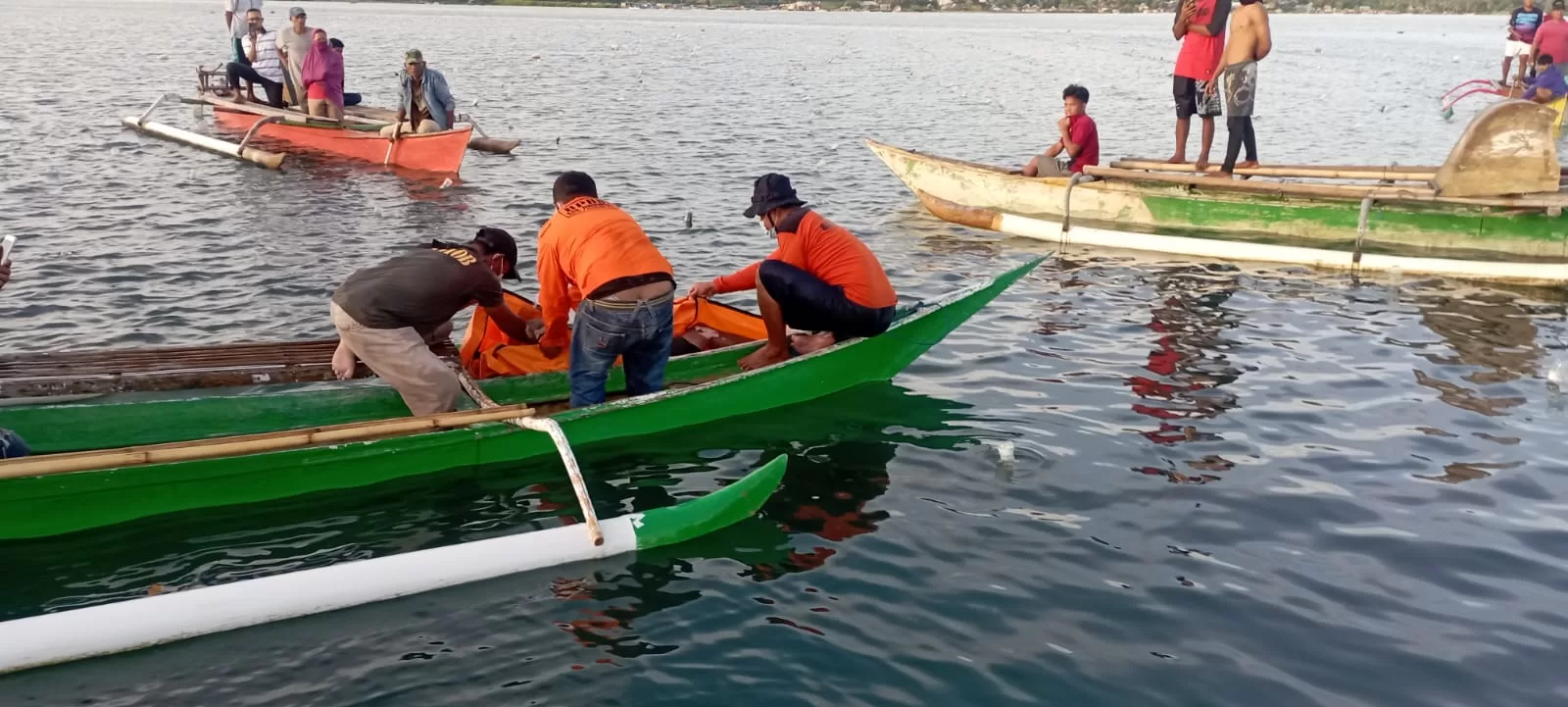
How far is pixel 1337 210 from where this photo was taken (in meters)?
14.2

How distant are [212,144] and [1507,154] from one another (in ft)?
66.4

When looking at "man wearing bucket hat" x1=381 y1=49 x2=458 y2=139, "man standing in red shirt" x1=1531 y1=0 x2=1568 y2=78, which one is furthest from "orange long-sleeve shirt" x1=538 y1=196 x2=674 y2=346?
"man standing in red shirt" x1=1531 y1=0 x2=1568 y2=78

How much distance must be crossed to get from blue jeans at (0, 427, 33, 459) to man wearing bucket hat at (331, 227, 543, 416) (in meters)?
1.91

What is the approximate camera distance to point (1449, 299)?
1254 cm

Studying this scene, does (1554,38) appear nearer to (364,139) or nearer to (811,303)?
(811,303)

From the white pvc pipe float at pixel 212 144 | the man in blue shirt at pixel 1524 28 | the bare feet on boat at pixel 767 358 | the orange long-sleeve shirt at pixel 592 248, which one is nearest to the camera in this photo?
the orange long-sleeve shirt at pixel 592 248

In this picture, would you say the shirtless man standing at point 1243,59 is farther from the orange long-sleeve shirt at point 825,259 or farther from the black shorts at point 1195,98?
the orange long-sleeve shirt at point 825,259

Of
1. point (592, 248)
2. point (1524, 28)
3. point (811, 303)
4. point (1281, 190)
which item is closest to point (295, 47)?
point (811, 303)

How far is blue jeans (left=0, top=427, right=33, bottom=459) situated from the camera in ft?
21.7

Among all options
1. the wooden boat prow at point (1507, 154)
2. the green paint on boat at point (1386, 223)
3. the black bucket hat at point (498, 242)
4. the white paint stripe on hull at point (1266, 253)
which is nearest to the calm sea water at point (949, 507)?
the white paint stripe on hull at point (1266, 253)

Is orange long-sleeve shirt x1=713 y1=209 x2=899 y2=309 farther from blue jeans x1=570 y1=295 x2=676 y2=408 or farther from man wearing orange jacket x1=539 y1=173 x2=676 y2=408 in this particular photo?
man wearing orange jacket x1=539 y1=173 x2=676 y2=408

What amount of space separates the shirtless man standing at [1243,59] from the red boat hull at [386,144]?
11853 millimetres

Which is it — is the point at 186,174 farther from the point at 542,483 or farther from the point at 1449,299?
the point at 1449,299

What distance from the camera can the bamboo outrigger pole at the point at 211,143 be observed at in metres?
19.5
